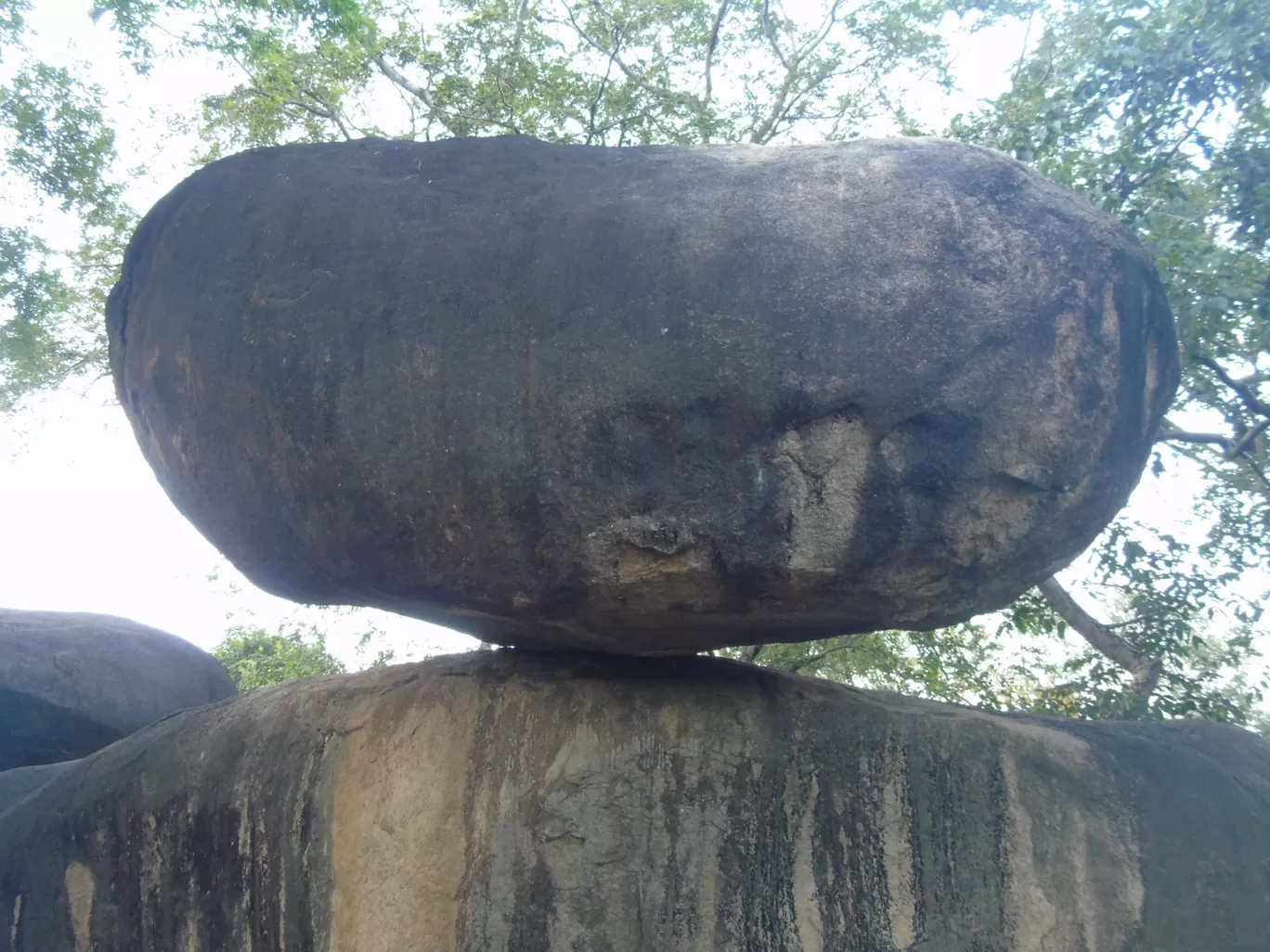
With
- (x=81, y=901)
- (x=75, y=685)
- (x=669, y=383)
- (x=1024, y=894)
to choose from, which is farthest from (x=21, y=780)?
(x=1024, y=894)

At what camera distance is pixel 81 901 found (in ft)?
15.3

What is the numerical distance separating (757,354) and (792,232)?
43 cm

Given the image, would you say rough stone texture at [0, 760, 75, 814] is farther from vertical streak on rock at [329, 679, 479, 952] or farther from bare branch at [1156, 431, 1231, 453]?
bare branch at [1156, 431, 1231, 453]

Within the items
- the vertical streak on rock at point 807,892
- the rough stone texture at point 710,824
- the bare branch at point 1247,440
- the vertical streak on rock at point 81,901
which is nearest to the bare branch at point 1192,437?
the bare branch at point 1247,440

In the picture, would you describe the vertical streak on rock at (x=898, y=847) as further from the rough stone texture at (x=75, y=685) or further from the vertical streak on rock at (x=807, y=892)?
the rough stone texture at (x=75, y=685)

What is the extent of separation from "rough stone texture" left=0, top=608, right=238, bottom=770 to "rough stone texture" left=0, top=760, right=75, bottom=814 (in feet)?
2.06

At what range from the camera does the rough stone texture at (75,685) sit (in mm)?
6426

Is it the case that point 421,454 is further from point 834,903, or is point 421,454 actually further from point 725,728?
point 834,903

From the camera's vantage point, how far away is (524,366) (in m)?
3.49

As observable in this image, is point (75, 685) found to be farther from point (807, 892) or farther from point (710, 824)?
point (807, 892)

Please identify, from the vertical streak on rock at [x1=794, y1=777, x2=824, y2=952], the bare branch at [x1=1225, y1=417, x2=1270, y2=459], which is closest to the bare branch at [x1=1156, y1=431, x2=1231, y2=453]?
the bare branch at [x1=1225, y1=417, x2=1270, y2=459]

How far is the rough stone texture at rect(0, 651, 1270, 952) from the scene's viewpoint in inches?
148

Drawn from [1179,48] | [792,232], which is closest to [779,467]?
[792,232]

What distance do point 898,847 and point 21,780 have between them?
14.5 feet
